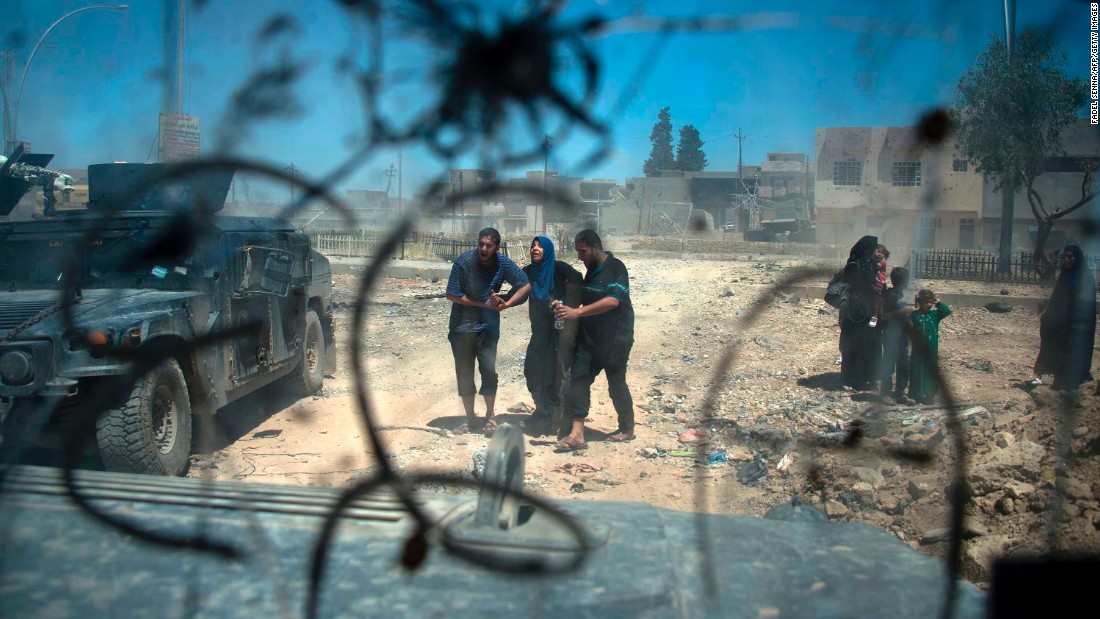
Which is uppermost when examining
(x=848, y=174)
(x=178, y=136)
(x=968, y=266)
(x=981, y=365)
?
(x=848, y=174)

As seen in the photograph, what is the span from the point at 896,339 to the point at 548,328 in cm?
335

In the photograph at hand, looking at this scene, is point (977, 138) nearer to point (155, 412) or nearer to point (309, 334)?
point (309, 334)

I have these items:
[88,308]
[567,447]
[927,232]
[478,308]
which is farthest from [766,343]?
[927,232]

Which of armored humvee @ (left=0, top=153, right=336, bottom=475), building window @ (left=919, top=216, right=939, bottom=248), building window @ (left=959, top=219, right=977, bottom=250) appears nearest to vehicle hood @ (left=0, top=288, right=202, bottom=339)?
armored humvee @ (left=0, top=153, right=336, bottom=475)

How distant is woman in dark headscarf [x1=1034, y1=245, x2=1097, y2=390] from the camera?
7000 millimetres

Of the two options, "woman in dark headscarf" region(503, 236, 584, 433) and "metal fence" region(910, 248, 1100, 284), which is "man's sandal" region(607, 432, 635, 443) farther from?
"metal fence" region(910, 248, 1100, 284)

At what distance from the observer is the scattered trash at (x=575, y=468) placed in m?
5.36

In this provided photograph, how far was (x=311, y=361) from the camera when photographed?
310 inches

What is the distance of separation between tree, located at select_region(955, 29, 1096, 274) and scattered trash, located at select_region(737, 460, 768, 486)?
31.0 feet

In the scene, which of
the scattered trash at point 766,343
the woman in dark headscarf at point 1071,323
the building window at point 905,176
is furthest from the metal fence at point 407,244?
the woman in dark headscarf at point 1071,323

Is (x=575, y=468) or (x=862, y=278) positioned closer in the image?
(x=575, y=468)

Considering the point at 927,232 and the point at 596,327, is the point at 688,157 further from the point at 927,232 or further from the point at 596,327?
the point at 596,327

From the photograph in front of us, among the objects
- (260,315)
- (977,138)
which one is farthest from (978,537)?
(977,138)

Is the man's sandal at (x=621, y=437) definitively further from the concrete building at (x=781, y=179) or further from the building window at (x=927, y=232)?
the concrete building at (x=781, y=179)
